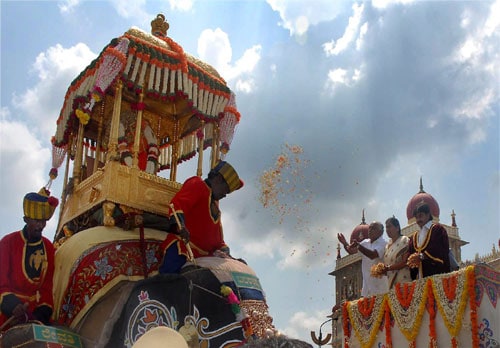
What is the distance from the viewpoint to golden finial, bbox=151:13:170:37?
29.2 feet

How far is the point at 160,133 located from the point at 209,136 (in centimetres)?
71

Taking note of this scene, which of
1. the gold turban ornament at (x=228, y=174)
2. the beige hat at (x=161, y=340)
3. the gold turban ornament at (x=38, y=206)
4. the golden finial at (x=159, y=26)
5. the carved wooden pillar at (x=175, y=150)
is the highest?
the golden finial at (x=159, y=26)

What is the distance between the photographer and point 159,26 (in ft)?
29.3

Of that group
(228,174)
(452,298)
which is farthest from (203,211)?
(452,298)

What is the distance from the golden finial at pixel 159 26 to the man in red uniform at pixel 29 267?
3.14 m

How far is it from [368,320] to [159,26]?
534 cm

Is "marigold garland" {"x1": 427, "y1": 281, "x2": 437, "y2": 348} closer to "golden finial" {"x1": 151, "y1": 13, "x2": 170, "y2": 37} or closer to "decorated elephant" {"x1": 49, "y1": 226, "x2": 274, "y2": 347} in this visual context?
"decorated elephant" {"x1": 49, "y1": 226, "x2": 274, "y2": 347}

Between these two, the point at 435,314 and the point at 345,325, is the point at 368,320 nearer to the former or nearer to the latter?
the point at 345,325

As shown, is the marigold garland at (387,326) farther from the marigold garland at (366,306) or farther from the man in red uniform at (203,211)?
the man in red uniform at (203,211)

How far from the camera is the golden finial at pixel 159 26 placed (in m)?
8.91

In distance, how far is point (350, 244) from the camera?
6266mm

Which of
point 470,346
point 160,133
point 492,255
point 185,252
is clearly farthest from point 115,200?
point 492,255

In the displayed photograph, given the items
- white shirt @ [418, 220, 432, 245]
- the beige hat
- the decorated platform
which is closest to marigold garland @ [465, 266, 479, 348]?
the decorated platform

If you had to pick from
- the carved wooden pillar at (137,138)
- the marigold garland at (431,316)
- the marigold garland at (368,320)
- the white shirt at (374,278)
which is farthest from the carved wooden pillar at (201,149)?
the marigold garland at (431,316)
